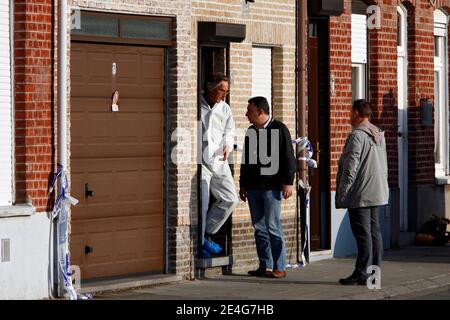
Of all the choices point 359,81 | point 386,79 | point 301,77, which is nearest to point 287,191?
point 301,77

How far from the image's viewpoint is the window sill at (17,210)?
50.5 ft

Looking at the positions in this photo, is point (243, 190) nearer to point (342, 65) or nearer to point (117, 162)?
point (117, 162)

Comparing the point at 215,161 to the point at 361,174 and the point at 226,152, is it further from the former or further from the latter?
the point at 361,174

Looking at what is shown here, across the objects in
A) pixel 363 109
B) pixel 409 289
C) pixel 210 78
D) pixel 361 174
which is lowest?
pixel 409 289

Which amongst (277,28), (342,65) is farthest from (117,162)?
(342,65)

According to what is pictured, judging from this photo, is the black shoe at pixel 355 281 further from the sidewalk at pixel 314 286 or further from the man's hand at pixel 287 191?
the man's hand at pixel 287 191

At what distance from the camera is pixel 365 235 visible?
17328 millimetres

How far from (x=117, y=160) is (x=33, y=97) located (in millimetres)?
1718

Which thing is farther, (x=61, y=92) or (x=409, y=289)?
(x=409, y=289)

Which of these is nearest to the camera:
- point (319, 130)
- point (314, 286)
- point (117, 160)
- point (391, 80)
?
point (117, 160)

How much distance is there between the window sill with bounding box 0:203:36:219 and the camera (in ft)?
50.5

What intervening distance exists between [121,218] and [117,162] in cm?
65

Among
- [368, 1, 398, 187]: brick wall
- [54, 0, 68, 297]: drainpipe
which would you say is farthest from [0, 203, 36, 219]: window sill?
[368, 1, 398, 187]: brick wall

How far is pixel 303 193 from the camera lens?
20422 mm
